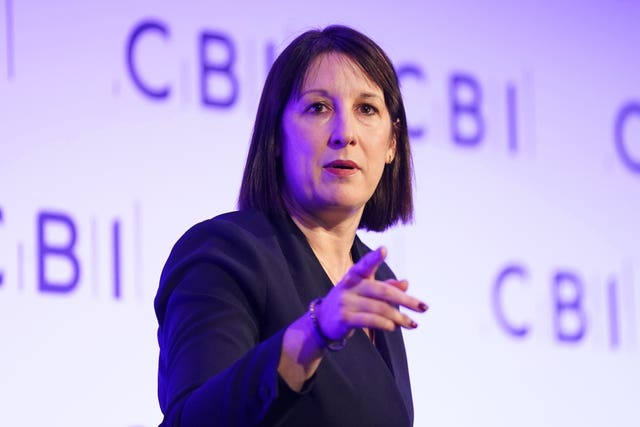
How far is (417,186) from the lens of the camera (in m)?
3.31

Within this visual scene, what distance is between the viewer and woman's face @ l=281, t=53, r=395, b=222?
1.83 meters

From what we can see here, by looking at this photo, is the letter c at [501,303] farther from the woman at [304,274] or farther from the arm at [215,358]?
the arm at [215,358]

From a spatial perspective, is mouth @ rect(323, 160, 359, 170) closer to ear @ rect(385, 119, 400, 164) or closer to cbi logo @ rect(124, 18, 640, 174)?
ear @ rect(385, 119, 400, 164)

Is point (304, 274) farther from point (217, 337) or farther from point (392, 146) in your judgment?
point (392, 146)

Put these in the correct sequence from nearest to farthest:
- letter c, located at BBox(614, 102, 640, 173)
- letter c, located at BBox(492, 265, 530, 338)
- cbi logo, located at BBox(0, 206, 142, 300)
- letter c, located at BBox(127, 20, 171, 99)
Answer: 1. cbi logo, located at BBox(0, 206, 142, 300)
2. letter c, located at BBox(127, 20, 171, 99)
3. letter c, located at BBox(492, 265, 530, 338)
4. letter c, located at BBox(614, 102, 640, 173)

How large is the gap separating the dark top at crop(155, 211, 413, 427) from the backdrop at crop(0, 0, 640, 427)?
948 mm

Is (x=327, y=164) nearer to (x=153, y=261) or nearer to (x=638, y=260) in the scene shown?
(x=153, y=261)

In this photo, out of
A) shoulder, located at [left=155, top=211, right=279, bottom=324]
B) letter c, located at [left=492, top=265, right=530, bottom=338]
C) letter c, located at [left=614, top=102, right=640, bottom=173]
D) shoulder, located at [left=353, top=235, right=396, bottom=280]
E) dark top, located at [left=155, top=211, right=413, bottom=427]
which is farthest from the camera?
letter c, located at [left=614, top=102, right=640, bottom=173]

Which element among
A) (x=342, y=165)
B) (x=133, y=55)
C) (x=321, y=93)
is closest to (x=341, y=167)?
(x=342, y=165)

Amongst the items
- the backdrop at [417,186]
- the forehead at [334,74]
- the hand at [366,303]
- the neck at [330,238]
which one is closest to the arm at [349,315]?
the hand at [366,303]

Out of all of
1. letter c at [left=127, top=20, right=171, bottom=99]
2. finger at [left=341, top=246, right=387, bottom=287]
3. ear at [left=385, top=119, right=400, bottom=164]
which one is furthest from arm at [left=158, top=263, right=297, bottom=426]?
letter c at [left=127, top=20, right=171, bottom=99]

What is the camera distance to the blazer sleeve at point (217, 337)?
136cm

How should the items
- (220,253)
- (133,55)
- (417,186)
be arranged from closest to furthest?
(220,253) < (133,55) < (417,186)

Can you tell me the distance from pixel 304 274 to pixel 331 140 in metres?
0.23
